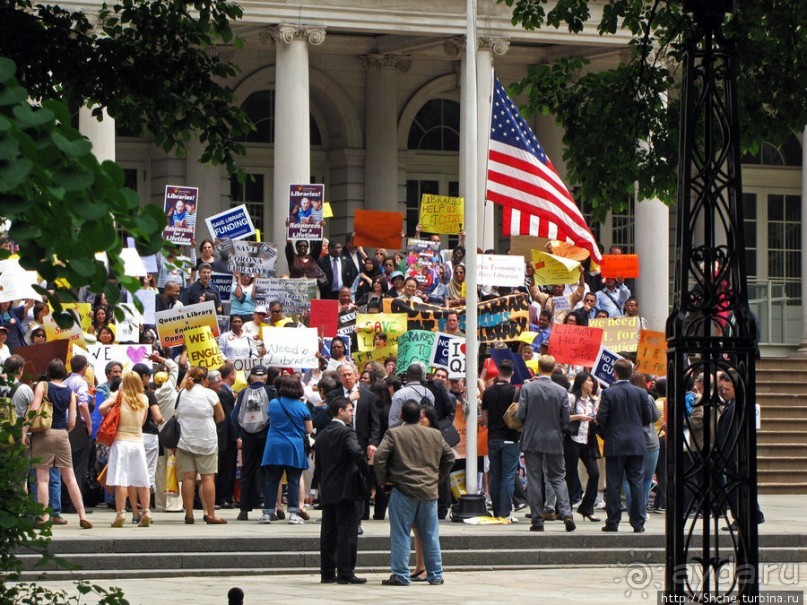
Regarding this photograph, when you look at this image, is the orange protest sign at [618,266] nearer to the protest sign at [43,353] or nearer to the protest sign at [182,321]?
the protest sign at [182,321]

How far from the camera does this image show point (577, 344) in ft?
79.2

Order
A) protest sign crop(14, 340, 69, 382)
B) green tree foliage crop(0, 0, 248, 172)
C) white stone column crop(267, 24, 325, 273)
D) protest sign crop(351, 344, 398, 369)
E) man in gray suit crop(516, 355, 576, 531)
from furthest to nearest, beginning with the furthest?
white stone column crop(267, 24, 325, 273) → protest sign crop(351, 344, 398, 369) → protest sign crop(14, 340, 69, 382) → man in gray suit crop(516, 355, 576, 531) → green tree foliage crop(0, 0, 248, 172)

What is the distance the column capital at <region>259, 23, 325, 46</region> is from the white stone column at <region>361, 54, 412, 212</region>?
17.0ft

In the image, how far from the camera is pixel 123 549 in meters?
16.5

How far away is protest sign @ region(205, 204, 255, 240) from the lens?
26984 millimetres

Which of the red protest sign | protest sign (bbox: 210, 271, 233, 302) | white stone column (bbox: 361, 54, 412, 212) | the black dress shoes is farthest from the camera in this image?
white stone column (bbox: 361, 54, 412, 212)

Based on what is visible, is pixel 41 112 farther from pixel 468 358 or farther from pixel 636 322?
pixel 636 322

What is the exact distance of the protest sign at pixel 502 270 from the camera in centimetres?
2594

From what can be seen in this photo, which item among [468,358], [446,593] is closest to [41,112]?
[446,593]

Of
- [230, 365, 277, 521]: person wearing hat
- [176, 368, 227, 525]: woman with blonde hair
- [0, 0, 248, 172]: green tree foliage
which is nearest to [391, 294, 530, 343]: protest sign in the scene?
[230, 365, 277, 521]: person wearing hat

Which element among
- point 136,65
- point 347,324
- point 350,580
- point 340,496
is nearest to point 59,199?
point 136,65

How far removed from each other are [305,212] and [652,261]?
853 centimetres

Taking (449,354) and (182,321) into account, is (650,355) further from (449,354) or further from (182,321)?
(182,321)

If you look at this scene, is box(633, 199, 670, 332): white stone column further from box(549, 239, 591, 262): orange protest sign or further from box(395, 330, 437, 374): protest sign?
box(395, 330, 437, 374): protest sign
